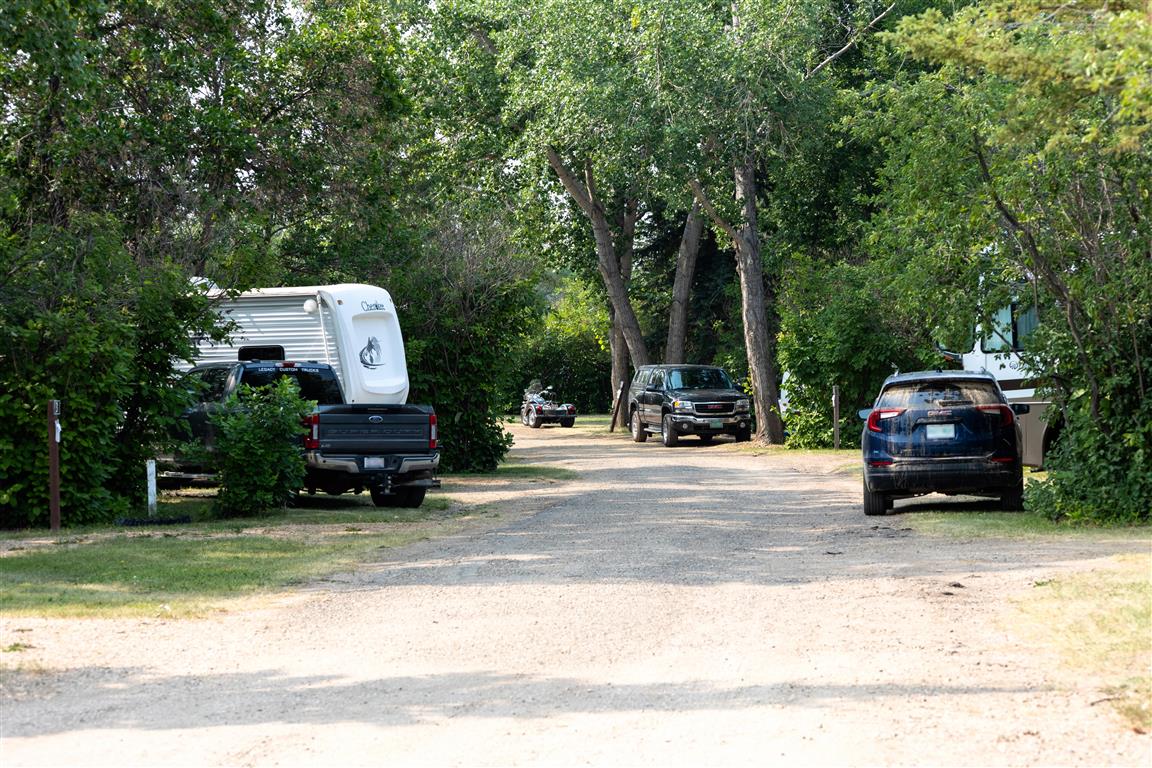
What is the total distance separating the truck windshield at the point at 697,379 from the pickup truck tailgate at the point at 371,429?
1879 centimetres

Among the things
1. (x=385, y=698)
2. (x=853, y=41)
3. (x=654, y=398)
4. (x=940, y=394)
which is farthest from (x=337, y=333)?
(x=853, y=41)

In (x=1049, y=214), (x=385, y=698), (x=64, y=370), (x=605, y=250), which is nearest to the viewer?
(x=385, y=698)

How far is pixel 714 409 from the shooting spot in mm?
35156

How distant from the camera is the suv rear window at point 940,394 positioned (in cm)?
1566

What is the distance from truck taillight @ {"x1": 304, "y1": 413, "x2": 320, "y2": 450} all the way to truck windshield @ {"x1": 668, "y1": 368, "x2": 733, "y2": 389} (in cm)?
1962

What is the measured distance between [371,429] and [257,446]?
72.4 inches

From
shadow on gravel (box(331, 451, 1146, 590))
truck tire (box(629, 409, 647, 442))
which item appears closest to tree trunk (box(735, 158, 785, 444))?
truck tire (box(629, 409, 647, 442))

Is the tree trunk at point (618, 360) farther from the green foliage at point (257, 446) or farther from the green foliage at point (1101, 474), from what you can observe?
the green foliage at point (1101, 474)

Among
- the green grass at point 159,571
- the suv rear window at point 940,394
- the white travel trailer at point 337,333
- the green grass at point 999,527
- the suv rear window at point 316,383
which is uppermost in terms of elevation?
the white travel trailer at point 337,333

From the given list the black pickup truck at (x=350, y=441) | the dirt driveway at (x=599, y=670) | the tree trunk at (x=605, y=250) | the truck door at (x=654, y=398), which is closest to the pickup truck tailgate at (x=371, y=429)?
the black pickup truck at (x=350, y=441)

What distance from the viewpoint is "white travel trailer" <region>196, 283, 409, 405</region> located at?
2092 cm

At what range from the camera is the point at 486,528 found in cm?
1577

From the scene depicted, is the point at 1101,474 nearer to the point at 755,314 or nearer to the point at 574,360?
the point at 755,314

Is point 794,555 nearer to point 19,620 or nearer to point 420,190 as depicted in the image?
point 19,620
